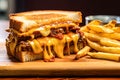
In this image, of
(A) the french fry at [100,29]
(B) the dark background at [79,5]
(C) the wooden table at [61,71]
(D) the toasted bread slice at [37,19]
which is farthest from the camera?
(B) the dark background at [79,5]

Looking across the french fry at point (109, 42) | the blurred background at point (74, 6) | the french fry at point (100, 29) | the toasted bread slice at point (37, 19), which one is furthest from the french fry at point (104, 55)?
the blurred background at point (74, 6)

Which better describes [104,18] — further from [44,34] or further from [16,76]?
[16,76]

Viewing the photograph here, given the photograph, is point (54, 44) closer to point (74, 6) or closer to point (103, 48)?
point (103, 48)

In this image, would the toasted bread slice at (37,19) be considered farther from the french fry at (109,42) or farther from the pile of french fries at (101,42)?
the french fry at (109,42)

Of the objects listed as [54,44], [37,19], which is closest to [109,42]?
[54,44]

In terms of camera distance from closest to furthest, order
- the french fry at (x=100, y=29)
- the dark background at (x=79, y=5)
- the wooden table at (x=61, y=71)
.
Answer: the wooden table at (x=61, y=71)
the french fry at (x=100, y=29)
the dark background at (x=79, y=5)

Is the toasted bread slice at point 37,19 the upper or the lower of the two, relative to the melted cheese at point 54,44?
upper

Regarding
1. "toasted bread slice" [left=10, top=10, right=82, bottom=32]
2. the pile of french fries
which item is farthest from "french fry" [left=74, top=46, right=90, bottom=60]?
"toasted bread slice" [left=10, top=10, right=82, bottom=32]

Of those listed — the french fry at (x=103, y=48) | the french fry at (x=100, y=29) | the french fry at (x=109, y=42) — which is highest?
the french fry at (x=100, y=29)
